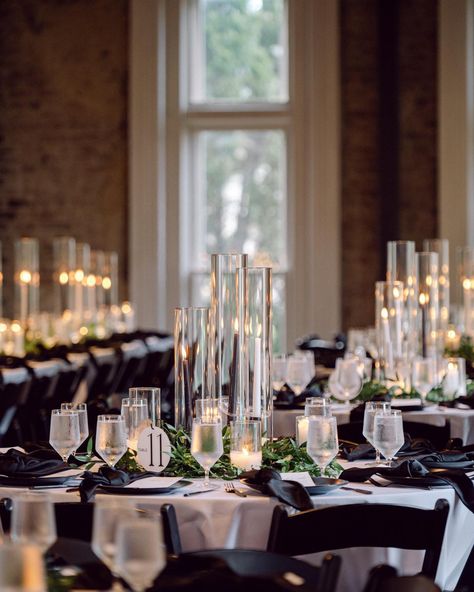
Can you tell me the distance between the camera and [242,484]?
334 centimetres

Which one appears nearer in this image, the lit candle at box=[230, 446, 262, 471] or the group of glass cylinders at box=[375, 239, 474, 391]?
the lit candle at box=[230, 446, 262, 471]

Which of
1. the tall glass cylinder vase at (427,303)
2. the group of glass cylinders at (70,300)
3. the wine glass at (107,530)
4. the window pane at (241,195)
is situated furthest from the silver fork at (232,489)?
the window pane at (241,195)

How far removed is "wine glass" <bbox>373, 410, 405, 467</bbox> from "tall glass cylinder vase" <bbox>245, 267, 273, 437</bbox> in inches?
20.4

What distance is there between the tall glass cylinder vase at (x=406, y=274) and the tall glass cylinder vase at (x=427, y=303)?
0.46ft

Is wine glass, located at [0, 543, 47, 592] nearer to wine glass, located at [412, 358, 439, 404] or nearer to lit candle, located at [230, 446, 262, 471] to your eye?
lit candle, located at [230, 446, 262, 471]

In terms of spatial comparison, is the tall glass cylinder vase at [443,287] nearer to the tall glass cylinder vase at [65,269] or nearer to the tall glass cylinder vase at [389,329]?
the tall glass cylinder vase at [389,329]

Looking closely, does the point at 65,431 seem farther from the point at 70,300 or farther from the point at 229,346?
the point at 70,300

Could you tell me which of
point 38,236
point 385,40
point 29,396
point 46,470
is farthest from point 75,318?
point 46,470

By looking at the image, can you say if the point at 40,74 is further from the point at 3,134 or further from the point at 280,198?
the point at 280,198

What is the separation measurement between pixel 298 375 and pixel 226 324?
167cm

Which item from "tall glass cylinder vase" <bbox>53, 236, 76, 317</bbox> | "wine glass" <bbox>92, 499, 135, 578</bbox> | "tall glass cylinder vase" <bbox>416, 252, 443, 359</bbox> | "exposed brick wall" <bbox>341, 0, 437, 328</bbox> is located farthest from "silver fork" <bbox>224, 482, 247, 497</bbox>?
"exposed brick wall" <bbox>341, 0, 437, 328</bbox>

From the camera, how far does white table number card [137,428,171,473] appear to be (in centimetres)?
351

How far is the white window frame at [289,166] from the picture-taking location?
1245 cm

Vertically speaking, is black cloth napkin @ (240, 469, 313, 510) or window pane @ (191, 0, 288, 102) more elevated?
window pane @ (191, 0, 288, 102)
